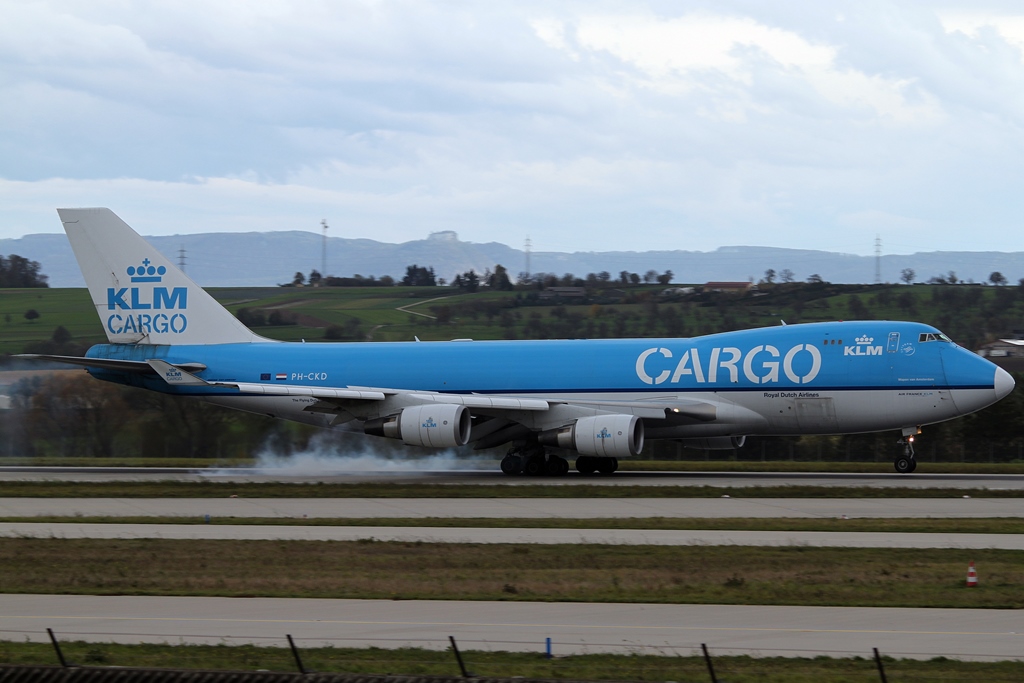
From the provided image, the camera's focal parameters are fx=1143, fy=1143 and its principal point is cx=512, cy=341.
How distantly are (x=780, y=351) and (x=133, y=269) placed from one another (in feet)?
77.7

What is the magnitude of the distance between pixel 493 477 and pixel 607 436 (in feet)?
16.4

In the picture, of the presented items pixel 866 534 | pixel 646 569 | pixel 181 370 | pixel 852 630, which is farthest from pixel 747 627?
pixel 181 370

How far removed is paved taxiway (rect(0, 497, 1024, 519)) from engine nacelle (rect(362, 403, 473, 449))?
5.84 m

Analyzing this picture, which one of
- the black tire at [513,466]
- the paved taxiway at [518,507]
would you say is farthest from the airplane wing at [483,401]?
the paved taxiway at [518,507]

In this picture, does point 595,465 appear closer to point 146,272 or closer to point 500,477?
point 500,477

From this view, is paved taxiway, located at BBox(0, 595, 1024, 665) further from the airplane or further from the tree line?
the tree line

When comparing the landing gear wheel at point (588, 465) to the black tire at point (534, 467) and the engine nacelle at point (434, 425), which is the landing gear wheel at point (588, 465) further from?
the engine nacelle at point (434, 425)

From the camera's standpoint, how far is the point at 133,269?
1678 inches

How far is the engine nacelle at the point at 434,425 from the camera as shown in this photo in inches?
1431

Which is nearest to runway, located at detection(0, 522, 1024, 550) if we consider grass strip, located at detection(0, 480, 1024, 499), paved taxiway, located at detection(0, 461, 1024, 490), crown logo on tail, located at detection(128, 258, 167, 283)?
grass strip, located at detection(0, 480, 1024, 499)

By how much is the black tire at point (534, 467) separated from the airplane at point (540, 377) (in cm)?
5

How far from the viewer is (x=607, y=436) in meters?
35.3

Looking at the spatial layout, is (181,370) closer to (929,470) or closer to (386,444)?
(386,444)

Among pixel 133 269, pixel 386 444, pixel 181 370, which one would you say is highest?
pixel 133 269
